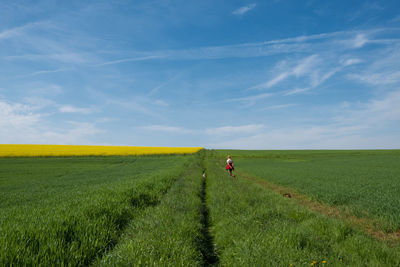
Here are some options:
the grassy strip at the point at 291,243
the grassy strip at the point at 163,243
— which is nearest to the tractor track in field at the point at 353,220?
the grassy strip at the point at 291,243

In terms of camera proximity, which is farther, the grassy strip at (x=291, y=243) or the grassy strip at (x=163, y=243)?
the grassy strip at (x=291, y=243)

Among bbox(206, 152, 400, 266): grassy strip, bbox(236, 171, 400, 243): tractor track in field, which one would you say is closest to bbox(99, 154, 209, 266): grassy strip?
bbox(206, 152, 400, 266): grassy strip

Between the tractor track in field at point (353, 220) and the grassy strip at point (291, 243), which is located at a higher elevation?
the grassy strip at point (291, 243)

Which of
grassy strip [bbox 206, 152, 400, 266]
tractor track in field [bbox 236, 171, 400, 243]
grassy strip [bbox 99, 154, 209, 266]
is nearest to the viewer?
grassy strip [bbox 99, 154, 209, 266]

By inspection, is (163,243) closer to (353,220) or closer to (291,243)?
(291,243)

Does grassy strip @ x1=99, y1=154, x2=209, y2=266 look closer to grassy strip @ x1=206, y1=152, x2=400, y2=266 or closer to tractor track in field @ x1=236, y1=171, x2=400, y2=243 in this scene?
grassy strip @ x1=206, y1=152, x2=400, y2=266

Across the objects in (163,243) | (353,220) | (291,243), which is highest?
(163,243)

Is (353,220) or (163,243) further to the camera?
(353,220)

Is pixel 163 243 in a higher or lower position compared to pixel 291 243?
higher

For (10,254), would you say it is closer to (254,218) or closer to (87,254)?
(87,254)

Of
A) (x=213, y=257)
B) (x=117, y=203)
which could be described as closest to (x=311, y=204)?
(x=213, y=257)

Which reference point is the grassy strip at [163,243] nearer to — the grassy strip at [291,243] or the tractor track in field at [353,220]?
the grassy strip at [291,243]

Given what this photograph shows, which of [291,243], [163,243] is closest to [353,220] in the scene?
[291,243]

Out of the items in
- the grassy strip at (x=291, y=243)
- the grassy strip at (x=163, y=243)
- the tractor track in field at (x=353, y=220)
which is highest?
the grassy strip at (x=163, y=243)
